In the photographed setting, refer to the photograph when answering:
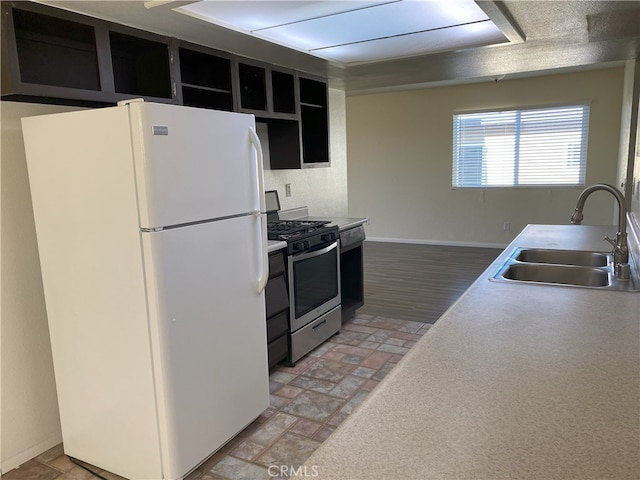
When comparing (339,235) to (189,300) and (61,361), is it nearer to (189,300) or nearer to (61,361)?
(189,300)

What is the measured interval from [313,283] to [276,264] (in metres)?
0.52

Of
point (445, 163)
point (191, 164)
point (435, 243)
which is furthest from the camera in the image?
point (435, 243)

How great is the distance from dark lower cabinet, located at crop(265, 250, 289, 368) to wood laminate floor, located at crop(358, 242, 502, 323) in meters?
1.45

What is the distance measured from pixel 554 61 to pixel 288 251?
116 inches

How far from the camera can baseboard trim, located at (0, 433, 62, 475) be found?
2.22 m

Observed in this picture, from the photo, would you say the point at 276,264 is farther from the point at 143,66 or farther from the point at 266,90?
the point at 143,66

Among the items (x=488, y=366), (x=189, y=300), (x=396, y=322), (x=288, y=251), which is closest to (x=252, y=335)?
(x=189, y=300)

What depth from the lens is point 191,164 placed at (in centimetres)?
199

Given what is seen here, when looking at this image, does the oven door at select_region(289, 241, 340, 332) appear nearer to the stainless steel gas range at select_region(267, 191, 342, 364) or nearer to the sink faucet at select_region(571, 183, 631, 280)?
the stainless steel gas range at select_region(267, 191, 342, 364)

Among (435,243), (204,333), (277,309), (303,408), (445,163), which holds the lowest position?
(303,408)

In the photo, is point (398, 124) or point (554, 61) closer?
point (554, 61)

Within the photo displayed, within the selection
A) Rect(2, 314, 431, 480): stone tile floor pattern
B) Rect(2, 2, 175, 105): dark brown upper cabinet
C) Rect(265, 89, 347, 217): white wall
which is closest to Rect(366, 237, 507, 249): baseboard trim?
Rect(265, 89, 347, 217): white wall

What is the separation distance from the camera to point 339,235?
3.64 metres

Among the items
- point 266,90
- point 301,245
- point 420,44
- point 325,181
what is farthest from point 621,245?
point 325,181
